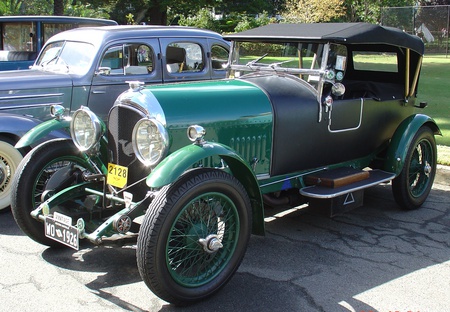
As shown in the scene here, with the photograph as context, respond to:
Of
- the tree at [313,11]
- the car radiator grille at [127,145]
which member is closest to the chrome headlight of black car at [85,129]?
the car radiator grille at [127,145]

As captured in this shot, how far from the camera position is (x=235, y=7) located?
27406mm

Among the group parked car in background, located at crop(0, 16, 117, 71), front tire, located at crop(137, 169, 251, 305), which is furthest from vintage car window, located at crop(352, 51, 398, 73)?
parked car in background, located at crop(0, 16, 117, 71)

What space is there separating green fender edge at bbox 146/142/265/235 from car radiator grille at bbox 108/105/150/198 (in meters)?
0.57

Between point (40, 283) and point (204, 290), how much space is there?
117 cm

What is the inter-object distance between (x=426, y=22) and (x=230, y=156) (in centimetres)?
2398

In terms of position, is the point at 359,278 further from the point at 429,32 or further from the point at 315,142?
the point at 429,32

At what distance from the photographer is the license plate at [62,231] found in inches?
134

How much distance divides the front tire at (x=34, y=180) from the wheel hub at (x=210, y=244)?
138 cm

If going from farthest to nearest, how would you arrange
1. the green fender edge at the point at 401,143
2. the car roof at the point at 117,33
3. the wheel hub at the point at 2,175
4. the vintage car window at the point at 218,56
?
the vintage car window at the point at 218,56 → the car roof at the point at 117,33 → the wheel hub at the point at 2,175 → the green fender edge at the point at 401,143

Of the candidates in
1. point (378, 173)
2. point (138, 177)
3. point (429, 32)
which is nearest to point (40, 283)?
point (138, 177)

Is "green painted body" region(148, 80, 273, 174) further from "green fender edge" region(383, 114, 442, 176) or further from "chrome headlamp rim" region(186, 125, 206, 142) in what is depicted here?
"green fender edge" region(383, 114, 442, 176)

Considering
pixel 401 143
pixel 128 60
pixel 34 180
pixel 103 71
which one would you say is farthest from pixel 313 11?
pixel 34 180

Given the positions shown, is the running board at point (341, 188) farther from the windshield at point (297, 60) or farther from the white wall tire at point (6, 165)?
the white wall tire at point (6, 165)

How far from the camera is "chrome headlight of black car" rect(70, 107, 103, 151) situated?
391 centimetres
